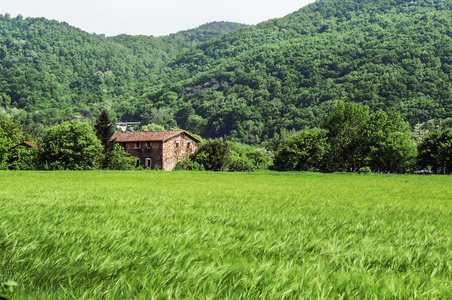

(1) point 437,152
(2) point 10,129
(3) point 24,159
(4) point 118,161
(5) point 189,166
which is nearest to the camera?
(3) point 24,159

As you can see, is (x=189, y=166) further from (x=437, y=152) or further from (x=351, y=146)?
(x=437, y=152)

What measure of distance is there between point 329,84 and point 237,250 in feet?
662

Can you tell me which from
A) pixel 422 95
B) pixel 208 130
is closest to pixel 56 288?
pixel 422 95

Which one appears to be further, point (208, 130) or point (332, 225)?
→ point (208, 130)

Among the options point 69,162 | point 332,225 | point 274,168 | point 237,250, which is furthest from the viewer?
point 274,168

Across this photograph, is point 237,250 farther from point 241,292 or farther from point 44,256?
point 44,256

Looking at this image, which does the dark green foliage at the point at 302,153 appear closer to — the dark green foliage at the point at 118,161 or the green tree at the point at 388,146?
the green tree at the point at 388,146

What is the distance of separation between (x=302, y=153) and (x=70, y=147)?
38.6 metres

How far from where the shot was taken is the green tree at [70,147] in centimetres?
5300

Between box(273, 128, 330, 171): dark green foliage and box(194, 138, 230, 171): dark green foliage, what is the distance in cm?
953

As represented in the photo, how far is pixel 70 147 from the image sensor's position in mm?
53656

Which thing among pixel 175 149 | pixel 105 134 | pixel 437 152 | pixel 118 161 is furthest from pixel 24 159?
pixel 437 152

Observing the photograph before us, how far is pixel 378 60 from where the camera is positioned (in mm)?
195625

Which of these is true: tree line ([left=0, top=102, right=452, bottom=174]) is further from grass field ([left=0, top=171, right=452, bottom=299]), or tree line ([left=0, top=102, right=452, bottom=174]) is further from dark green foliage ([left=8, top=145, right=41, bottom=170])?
grass field ([left=0, top=171, right=452, bottom=299])
